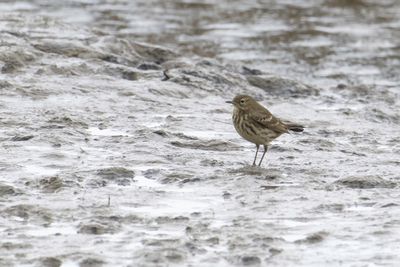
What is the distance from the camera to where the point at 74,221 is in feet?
27.6

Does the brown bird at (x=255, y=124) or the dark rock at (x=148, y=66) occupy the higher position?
the brown bird at (x=255, y=124)

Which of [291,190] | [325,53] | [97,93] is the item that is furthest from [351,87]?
[291,190]

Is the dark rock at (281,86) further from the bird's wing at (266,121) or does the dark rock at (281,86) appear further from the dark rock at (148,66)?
the bird's wing at (266,121)

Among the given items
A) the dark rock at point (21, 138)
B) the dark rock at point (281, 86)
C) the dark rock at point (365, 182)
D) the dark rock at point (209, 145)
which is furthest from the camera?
the dark rock at point (281, 86)

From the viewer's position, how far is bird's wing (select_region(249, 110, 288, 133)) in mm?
10875

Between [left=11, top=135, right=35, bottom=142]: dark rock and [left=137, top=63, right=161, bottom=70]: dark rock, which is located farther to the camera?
[left=137, top=63, right=161, bottom=70]: dark rock

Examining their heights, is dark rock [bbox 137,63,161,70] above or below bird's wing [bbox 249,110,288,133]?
below

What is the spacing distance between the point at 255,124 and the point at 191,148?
97 cm

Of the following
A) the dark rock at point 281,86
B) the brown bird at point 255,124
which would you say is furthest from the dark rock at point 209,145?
the dark rock at point 281,86

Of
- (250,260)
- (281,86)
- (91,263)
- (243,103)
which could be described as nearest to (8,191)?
(91,263)

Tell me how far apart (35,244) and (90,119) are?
4785mm

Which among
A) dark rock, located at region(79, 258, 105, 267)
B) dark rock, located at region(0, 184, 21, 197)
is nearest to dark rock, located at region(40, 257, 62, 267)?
dark rock, located at region(79, 258, 105, 267)

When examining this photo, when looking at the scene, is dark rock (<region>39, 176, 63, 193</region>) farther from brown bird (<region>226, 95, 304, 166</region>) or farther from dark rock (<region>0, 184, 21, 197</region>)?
brown bird (<region>226, 95, 304, 166</region>)

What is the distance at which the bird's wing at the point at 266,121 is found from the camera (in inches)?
428
